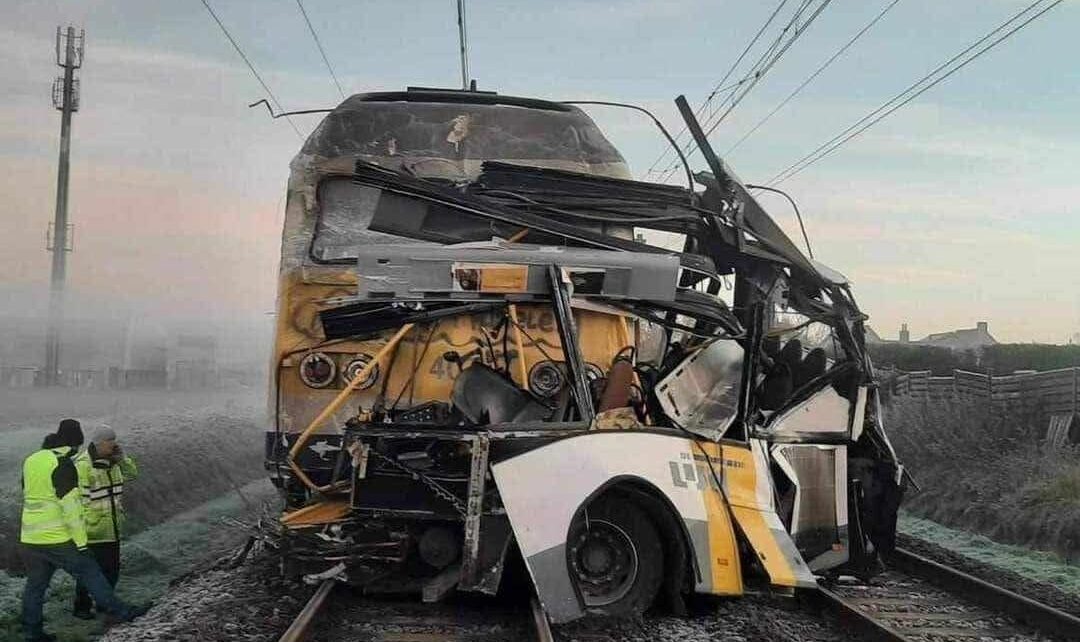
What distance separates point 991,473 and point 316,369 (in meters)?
11.7

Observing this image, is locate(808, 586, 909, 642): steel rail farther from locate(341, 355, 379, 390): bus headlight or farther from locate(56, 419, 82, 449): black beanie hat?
locate(56, 419, 82, 449): black beanie hat

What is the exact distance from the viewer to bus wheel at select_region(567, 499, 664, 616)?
6.93 m

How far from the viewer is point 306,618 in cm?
671

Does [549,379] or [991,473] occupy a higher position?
[549,379]

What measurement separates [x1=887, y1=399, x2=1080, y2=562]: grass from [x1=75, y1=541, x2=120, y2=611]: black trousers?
992cm

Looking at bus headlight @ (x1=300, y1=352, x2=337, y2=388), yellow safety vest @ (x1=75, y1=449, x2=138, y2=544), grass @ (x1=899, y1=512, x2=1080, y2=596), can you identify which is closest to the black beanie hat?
yellow safety vest @ (x1=75, y1=449, x2=138, y2=544)

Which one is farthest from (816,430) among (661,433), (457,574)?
(457,574)

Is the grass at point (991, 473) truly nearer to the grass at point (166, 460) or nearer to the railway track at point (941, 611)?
the railway track at point (941, 611)

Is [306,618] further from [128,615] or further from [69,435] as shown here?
[69,435]

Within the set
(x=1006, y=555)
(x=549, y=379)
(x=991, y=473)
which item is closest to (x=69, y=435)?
(x=549, y=379)

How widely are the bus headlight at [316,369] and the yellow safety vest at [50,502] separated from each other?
183cm

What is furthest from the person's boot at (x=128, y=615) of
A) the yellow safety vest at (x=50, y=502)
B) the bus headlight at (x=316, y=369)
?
the bus headlight at (x=316, y=369)

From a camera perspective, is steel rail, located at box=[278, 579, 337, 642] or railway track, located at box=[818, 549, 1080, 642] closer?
steel rail, located at box=[278, 579, 337, 642]

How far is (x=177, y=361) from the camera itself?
123ft
